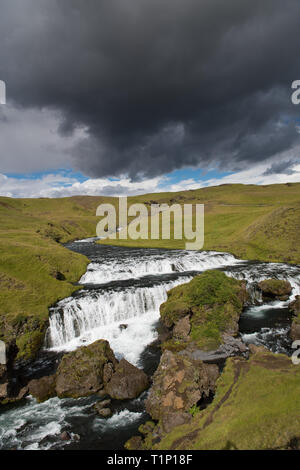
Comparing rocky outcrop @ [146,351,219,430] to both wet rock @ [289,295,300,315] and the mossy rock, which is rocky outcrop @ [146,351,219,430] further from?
wet rock @ [289,295,300,315]

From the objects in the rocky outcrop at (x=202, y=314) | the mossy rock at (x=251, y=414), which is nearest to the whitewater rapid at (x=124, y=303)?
the rocky outcrop at (x=202, y=314)

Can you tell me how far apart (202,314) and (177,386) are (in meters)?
11.7

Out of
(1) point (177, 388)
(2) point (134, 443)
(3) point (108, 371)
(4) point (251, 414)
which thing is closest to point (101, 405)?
(3) point (108, 371)

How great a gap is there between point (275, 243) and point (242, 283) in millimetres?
32002

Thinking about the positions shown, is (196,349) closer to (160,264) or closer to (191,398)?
(191,398)

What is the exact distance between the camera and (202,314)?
26484 mm

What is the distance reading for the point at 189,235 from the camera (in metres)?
91.6

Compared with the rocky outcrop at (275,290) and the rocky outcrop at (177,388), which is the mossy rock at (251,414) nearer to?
the rocky outcrop at (177,388)

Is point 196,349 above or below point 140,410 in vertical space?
above

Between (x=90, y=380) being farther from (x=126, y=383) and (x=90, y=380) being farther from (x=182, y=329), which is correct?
(x=182, y=329)

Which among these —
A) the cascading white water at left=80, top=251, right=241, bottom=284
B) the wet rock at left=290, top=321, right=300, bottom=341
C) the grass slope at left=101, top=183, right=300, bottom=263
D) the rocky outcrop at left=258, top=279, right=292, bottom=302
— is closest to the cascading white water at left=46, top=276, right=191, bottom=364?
the cascading white water at left=80, top=251, right=241, bottom=284

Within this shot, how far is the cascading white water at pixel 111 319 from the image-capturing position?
26.6 metres

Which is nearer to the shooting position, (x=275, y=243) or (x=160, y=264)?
(x=160, y=264)
